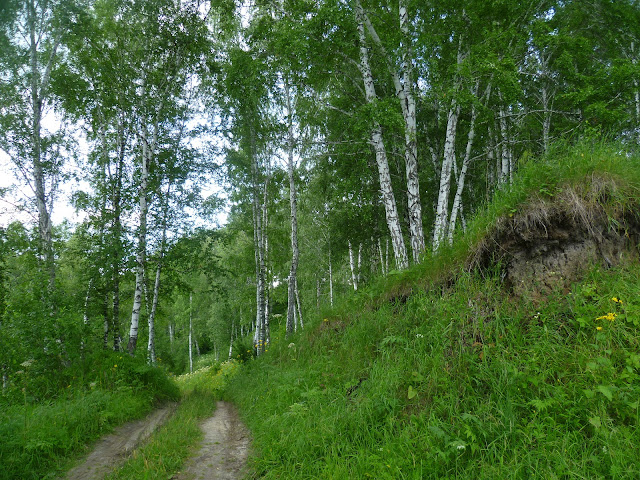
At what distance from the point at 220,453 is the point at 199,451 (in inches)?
13.8

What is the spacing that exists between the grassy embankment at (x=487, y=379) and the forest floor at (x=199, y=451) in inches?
14.4

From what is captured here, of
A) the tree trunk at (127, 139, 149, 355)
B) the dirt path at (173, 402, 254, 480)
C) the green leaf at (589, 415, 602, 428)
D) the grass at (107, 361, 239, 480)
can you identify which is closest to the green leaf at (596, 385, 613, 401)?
the green leaf at (589, 415, 602, 428)

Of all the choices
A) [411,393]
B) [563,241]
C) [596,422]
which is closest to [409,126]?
[563,241]

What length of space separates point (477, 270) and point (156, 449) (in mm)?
5347

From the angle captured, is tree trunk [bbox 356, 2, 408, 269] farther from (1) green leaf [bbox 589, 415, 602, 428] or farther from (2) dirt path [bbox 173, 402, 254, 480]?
(1) green leaf [bbox 589, 415, 602, 428]

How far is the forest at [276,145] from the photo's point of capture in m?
5.51

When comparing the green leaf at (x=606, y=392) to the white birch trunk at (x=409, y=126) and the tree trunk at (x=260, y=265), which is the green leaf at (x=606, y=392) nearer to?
the white birch trunk at (x=409, y=126)

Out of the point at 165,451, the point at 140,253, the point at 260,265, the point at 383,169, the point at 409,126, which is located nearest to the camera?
the point at 165,451

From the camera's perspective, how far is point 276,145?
1484 cm

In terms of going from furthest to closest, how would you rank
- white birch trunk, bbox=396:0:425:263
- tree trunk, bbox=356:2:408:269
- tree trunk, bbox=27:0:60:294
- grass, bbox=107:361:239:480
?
tree trunk, bbox=27:0:60:294 → white birch trunk, bbox=396:0:425:263 → tree trunk, bbox=356:2:408:269 → grass, bbox=107:361:239:480

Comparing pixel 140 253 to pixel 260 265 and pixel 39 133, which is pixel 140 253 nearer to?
pixel 260 265

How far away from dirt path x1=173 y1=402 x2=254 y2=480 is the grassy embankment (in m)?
0.31

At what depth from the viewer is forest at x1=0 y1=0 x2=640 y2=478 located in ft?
18.1

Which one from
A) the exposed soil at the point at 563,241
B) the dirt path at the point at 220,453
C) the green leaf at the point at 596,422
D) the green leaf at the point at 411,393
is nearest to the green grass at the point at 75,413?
the dirt path at the point at 220,453
